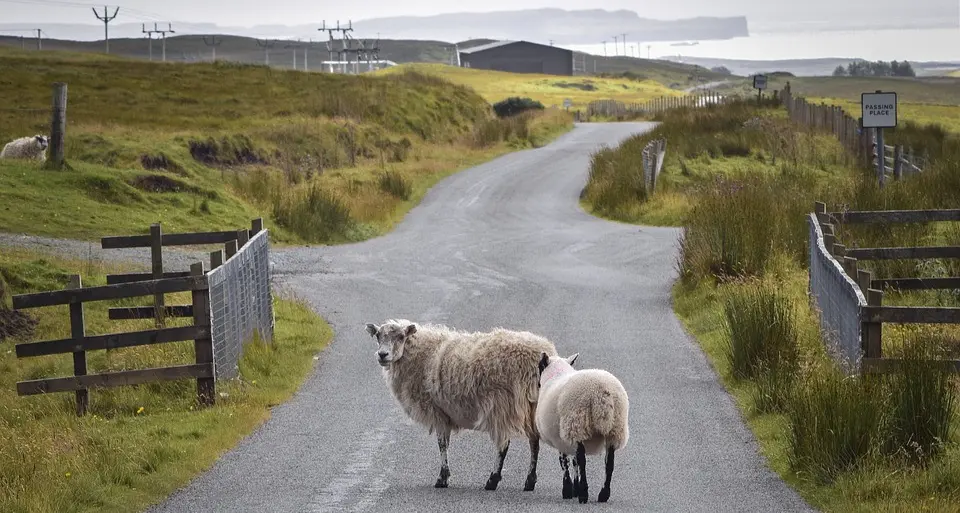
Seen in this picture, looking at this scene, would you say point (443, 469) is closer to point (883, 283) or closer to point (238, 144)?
point (883, 283)

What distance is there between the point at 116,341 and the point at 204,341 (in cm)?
87

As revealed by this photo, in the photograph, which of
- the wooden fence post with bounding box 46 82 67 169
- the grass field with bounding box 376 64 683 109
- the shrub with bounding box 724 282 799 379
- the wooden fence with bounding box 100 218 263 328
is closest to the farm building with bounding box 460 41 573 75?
the grass field with bounding box 376 64 683 109

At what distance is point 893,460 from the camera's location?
351 inches

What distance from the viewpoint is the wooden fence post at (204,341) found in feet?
40.8

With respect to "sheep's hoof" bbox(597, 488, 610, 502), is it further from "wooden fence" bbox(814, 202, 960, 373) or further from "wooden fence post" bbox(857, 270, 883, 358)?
"wooden fence post" bbox(857, 270, 883, 358)

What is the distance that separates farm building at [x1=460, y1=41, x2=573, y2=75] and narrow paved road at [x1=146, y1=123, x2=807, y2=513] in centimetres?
14296

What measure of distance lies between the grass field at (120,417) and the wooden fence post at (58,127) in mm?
9245

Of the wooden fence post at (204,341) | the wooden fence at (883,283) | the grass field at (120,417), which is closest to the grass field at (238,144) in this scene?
the grass field at (120,417)

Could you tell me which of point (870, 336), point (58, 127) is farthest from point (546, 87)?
point (870, 336)

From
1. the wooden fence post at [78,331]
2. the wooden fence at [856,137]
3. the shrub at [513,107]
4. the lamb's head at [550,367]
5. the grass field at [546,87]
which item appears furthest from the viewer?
the grass field at [546,87]

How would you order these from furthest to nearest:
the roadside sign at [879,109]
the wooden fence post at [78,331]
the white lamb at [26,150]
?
the white lamb at [26,150] → the roadside sign at [879,109] → the wooden fence post at [78,331]

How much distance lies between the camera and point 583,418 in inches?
330

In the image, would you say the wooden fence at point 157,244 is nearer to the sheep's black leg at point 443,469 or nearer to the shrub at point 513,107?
the sheep's black leg at point 443,469

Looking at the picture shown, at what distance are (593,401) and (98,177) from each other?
Answer: 23.2 meters
